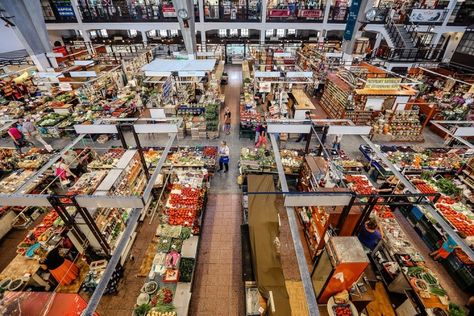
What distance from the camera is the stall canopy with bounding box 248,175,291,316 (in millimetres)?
5504

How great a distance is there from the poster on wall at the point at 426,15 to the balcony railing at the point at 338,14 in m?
6.13

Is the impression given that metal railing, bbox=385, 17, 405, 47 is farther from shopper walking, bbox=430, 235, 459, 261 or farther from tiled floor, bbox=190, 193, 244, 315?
tiled floor, bbox=190, 193, 244, 315

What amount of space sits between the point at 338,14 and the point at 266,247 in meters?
27.6

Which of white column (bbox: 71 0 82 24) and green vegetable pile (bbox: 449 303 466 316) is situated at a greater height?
white column (bbox: 71 0 82 24)

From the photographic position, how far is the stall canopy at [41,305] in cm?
428

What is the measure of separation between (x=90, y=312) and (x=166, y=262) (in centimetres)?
305

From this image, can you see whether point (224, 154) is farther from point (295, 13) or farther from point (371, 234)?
point (295, 13)

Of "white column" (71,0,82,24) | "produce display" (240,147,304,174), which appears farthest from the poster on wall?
"white column" (71,0,82,24)

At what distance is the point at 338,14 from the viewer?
2419 cm

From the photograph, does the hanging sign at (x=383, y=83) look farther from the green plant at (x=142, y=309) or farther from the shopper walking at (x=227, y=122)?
the green plant at (x=142, y=309)

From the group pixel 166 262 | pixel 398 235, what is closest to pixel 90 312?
pixel 166 262

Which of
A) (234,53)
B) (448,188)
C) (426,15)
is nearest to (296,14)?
(234,53)

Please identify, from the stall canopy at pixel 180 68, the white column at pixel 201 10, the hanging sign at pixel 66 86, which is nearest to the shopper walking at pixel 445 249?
the stall canopy at pixel 180 68

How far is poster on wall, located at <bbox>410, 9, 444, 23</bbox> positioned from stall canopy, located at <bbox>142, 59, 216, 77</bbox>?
22.4 metres
